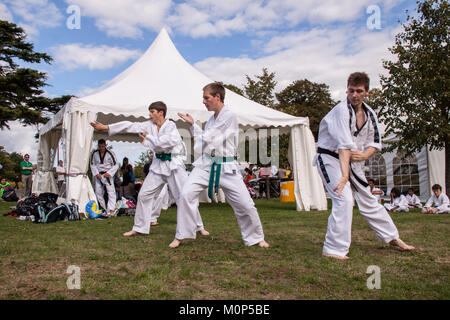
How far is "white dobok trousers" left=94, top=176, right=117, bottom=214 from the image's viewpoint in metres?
9.02

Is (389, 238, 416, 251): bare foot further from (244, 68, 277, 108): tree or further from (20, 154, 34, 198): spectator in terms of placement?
(244, 68, 277, 108): tree

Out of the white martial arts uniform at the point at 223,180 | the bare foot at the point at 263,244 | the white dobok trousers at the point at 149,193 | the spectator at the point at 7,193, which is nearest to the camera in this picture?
the white martial arts uniform at the point at 223,180

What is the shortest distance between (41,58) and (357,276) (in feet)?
101

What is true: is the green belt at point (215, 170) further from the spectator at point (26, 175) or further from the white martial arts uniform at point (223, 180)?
the spectator at point (26, 175)

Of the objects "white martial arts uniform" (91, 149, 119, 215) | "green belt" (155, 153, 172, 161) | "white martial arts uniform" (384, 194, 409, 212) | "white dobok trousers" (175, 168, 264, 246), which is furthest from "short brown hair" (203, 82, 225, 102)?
"white martial arts uniform" (384, 194, 409, 212)

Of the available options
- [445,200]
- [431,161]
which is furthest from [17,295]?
[431,161]

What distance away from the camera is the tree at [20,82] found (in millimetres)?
25938

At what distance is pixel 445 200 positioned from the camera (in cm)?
975

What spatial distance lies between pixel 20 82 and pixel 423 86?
2576 cm

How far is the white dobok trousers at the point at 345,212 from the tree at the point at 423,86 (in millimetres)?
8700

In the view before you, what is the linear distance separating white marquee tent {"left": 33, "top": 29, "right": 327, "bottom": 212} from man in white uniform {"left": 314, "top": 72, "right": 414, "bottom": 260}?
6.01m

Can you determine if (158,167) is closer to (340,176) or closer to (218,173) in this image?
(218,173)

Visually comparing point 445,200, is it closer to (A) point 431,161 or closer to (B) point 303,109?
(A) point 431,161
